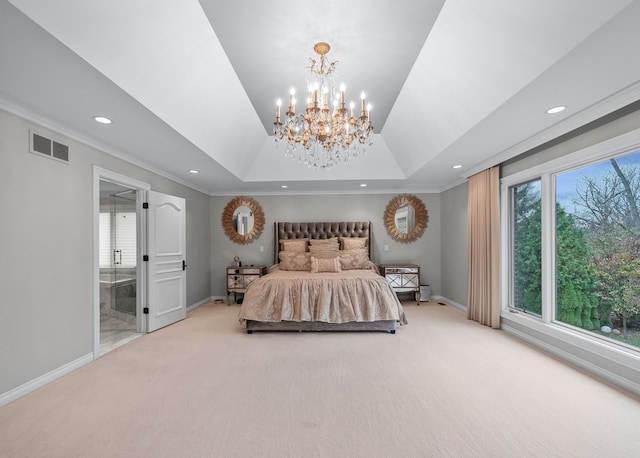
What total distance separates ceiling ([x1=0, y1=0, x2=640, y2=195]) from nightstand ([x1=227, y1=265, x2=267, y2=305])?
7.92ft

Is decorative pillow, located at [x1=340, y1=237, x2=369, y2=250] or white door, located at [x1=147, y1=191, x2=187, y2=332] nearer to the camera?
white door, located at [x1=147, y1=191, x2=187, y2=332]

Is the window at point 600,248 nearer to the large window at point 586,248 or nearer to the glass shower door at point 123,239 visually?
the large window at point 586,248

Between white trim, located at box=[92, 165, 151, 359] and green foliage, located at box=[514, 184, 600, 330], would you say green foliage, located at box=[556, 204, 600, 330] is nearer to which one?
green foliage, located at box=[514, 184, 600, 330]

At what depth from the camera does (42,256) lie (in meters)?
2.55

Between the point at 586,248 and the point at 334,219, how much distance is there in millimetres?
3952

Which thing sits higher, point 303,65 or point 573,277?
point 303,65

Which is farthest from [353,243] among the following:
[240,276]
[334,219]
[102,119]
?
[102,119]

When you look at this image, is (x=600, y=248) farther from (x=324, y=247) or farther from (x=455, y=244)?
(x=324, y=247)

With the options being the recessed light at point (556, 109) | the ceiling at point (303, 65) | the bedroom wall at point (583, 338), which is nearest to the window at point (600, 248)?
the bedroom wall at point (583, 338)

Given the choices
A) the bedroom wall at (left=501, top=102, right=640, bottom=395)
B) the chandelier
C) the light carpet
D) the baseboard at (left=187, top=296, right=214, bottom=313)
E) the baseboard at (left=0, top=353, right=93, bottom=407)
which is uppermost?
the chandelier

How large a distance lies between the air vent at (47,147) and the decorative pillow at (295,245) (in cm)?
351

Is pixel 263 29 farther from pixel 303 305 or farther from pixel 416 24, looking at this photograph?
pixel 303 305

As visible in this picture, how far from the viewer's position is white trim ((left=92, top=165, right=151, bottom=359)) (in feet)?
10.2

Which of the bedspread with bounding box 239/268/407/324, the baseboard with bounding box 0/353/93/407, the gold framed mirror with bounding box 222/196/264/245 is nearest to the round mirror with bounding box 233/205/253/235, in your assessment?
the gold framed mirror with bounding box 222/196/264/245
